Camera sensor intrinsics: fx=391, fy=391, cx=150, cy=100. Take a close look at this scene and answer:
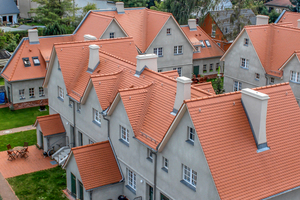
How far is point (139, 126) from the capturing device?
2831 centimetres

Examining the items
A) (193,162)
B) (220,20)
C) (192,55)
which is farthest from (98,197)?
(220,20)

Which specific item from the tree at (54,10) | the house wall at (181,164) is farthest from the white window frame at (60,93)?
the tree at (54,10)

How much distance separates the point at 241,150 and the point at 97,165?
12.4 m

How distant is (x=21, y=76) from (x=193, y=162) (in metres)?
35.2

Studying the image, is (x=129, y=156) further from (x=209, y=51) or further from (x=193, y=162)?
(x=209, y=51)

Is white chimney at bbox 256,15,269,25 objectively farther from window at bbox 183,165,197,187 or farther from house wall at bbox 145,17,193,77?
window at bbox 183,165,197,187

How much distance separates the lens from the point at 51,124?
135 feet

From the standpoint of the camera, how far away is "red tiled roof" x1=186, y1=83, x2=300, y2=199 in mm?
22234

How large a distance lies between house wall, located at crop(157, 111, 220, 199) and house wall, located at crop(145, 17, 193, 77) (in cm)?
3259

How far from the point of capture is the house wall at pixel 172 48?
5708cm

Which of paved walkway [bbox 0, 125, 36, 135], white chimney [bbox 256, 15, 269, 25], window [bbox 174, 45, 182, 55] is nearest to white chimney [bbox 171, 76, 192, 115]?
paved walkway [bbox 0, 125, 36, 135]

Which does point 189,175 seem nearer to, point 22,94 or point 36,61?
point 22,94

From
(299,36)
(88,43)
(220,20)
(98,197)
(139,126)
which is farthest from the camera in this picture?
(220,20)

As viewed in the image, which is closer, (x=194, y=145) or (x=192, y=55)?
(x=194, y=145)
